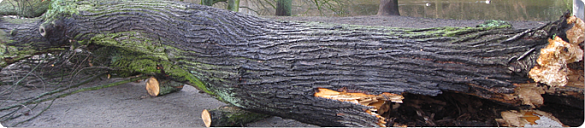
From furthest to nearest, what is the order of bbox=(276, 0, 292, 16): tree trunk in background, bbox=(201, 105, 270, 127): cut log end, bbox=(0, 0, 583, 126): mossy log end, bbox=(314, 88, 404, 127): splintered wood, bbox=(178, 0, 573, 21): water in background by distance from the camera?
bbox=(276, 0, 292, 16): tree trunk in background, bbox=(178, 0, 573, 21): water in background, bbox=(201, 105, 270, 127): cut log end, bbox=(314, 88, 404, 127): splintered wood, bbox=(0, 0, 583, 126): mossy log end

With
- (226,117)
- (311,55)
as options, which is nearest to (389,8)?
(226,117)

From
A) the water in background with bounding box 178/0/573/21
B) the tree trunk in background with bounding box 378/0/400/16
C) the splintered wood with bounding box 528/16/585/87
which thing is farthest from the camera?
the tree trunk in background with bounding box 378/0/400/16

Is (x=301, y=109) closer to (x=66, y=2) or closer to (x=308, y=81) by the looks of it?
(x=308, y=81)

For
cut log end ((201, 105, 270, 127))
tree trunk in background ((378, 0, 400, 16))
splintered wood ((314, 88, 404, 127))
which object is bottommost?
cut log end ((201, 105, 270, 127))

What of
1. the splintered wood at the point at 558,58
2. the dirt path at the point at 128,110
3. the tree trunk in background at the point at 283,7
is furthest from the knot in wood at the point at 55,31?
the tree trunk in background at the point at 283,7

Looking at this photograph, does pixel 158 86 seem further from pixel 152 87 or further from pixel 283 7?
pixel 283 7

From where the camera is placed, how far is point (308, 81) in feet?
8.03

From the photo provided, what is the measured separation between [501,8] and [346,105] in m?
6.95

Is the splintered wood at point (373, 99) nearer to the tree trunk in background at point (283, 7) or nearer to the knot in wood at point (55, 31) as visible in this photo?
the knot in wood at point (55, 31)

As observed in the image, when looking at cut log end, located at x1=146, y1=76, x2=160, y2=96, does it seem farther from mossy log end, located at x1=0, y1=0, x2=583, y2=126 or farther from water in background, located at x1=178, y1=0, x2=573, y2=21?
water in background, located at x1=178, y1=0, x2=573, y2=21

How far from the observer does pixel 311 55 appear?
2.43 metres

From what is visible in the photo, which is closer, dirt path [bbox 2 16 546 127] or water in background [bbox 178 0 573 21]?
dirt path [bbox 2 16 546 127]

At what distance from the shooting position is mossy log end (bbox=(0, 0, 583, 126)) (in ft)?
6.57

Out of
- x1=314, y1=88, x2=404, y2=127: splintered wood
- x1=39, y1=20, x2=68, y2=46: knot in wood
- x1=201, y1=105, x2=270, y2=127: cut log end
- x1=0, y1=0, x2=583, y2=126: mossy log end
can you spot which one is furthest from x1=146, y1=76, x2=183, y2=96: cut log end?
x1=314, y1=88, x2=404, y2=127: splintered wood
